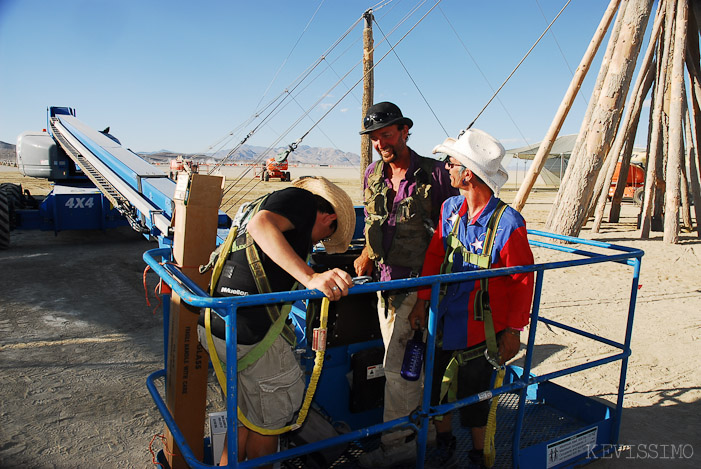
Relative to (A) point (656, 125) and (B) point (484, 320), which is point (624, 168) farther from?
(B) point (484, 320)

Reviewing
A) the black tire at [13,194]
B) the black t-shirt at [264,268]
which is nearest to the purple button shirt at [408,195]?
the black t-shirt at [264,268]

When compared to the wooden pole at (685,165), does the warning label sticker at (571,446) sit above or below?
below

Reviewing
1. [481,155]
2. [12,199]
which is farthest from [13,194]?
[481,155]

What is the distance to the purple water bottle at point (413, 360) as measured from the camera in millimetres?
2768

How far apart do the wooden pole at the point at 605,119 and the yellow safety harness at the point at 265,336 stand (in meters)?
7.92

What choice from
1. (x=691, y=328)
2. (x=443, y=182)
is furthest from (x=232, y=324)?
(x=691, y=328)

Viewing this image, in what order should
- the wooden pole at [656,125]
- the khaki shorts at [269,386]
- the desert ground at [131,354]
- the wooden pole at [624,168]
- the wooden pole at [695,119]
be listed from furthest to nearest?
the wooden pole at [624,168] → the wooden pole at [695,119] → the wooden pole at [656,125] → the desert ground at [131,354] → the khaki shorts at [269,386]

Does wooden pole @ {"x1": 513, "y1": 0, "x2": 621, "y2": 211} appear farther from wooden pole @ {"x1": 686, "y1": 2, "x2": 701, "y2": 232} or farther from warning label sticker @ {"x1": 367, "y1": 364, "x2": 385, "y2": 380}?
warning label sticker @ {"x1": 367, "y1": 364, "x2": 385, "y2": 380}

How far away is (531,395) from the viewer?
386 cm

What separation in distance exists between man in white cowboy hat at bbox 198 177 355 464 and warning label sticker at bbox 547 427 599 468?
1.69m

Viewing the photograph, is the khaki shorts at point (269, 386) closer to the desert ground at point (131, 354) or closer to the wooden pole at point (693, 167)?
the desert ground at point (131, 354)

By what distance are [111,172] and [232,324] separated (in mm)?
5419

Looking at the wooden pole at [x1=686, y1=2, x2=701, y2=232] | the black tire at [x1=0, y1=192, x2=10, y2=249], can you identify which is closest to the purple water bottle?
the black tire at [x1=0, y1=192, x2=10, y2=249]

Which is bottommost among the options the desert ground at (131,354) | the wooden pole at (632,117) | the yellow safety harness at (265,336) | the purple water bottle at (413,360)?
the desert ground at (131,354)
